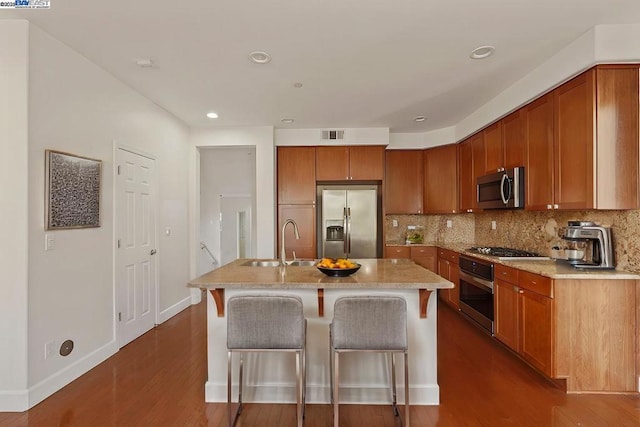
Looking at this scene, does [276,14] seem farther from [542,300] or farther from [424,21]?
[542,300]

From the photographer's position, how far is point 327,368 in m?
2.46

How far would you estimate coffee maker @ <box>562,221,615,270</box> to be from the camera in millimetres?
2674

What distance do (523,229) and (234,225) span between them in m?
5.20

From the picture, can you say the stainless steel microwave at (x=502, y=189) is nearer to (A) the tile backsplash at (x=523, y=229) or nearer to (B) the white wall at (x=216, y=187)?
(A) the tile backsplash at (x=523, y=229)

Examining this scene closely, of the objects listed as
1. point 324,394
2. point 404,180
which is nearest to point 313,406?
point 324,394

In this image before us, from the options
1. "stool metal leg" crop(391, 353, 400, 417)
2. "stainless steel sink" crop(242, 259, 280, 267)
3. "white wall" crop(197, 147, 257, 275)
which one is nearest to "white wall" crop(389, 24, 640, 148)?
"stool metal leg" crop(391, 353, 400, 417)

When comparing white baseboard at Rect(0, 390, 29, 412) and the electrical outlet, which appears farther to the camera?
the electrical outlet

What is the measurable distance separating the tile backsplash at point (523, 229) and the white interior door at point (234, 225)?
10.1ft

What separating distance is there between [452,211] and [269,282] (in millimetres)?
3760

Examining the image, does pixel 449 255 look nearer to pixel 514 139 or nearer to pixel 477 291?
pixel 477 291

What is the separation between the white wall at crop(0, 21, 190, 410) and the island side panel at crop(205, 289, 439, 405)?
1252mm

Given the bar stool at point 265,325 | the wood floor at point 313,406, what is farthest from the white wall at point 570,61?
the bar stool at point 265,325

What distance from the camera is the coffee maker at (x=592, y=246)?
2.67m

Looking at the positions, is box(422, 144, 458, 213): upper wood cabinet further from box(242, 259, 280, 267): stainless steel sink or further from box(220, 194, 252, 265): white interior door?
box(220, 194, 252, 265): white interior door
